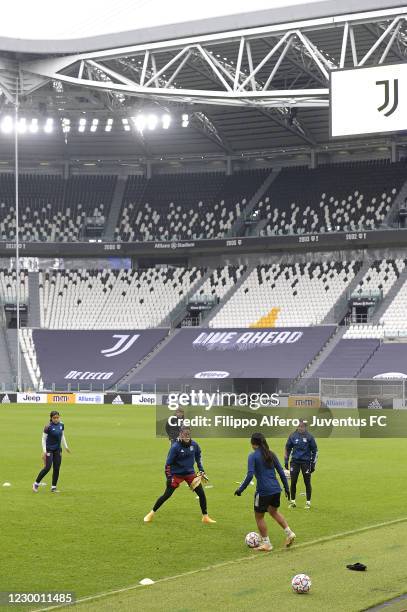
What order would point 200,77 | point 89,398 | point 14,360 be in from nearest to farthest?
point 200,77
point 89,398
point 14,360

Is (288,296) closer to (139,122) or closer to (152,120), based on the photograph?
(152,120)

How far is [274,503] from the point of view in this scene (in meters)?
14.9

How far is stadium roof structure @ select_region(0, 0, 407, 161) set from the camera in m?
45.7

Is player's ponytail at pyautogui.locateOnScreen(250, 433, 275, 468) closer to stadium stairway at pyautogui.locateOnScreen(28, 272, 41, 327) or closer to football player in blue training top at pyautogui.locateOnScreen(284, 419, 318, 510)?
football player in blue training top at pyautogui.locateOnScreen(284, 419, 318, 510)

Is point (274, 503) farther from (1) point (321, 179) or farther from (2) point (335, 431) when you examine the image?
(1) point (321, 179)

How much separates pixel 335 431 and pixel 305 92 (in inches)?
657

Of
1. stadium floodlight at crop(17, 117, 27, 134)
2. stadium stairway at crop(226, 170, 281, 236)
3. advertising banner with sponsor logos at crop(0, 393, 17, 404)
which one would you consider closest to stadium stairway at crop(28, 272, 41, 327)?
advertising banner with sponsor logos at crop(0, 393, 17, 404)

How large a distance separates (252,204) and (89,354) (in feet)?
58.5

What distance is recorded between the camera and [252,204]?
246 ft

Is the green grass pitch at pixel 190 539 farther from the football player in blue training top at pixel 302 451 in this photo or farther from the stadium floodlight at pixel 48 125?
the stadium floodlight at pixel 48 125

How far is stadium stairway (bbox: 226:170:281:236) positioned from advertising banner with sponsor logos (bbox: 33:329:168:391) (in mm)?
9967

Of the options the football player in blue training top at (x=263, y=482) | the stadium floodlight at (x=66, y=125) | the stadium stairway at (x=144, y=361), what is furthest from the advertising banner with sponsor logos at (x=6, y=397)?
the football player in blue training top at (x=263, y=482)

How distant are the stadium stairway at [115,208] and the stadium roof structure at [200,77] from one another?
2775mm

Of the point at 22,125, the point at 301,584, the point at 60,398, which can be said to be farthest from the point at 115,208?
the point at 301,584
